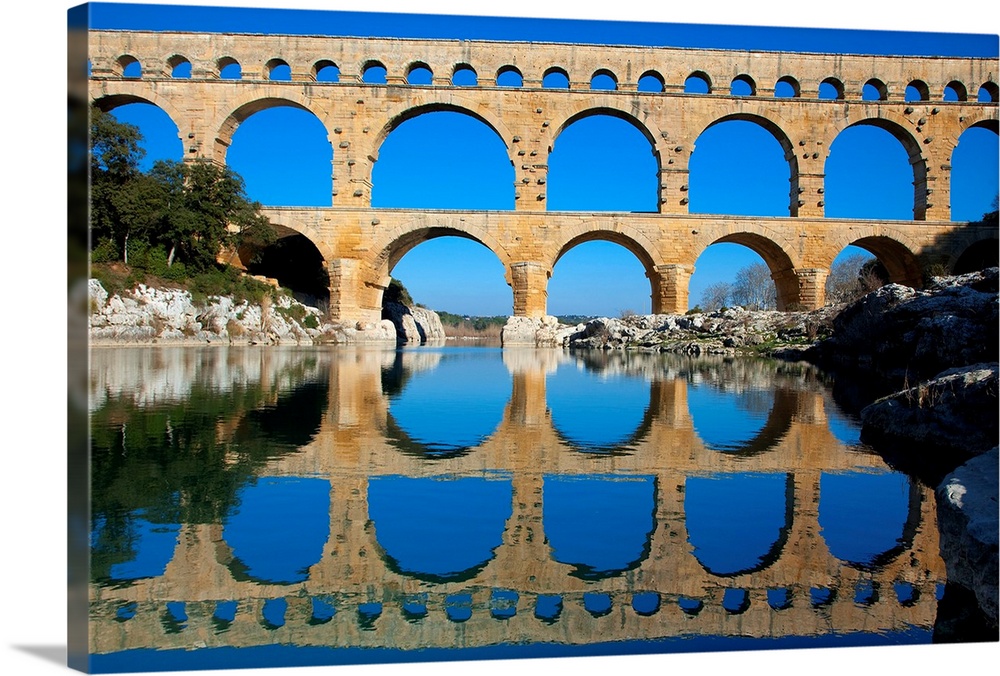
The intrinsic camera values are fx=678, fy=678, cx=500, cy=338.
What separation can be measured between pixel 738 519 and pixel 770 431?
2.11 metres

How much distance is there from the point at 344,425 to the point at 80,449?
9.24ft

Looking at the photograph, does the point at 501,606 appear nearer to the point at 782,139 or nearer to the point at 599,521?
the point at 599,521

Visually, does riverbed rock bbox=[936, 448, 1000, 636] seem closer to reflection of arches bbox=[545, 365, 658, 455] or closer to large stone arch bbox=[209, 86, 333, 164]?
reflection of arches bbox=[545, 365, 658, 455]

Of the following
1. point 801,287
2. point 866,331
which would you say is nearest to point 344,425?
point 866,331

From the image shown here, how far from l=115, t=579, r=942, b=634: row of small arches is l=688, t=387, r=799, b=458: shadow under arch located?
180cm

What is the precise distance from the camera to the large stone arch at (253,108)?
64.3 feet

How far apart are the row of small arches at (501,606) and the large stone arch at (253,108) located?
19.9m

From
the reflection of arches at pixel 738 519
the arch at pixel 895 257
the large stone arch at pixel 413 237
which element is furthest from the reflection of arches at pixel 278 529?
the arch at pixel 895 257

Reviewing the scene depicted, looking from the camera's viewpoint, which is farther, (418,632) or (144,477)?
(144,477)

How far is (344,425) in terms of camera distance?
4305 mm

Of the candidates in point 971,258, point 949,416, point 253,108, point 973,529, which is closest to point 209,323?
point 253,108

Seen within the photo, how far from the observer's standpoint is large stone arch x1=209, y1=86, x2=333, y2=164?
19594mm

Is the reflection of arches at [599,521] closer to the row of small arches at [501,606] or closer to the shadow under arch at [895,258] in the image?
the row of small arches at [501,606]

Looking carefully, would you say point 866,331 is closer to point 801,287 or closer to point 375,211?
point 801,287
